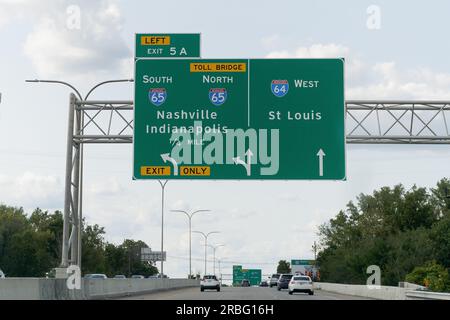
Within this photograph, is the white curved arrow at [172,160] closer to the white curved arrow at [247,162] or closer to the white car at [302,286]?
the white curved arrow at [247,162]

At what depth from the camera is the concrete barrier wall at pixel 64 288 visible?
30.4m

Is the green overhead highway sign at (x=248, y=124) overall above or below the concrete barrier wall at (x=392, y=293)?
above

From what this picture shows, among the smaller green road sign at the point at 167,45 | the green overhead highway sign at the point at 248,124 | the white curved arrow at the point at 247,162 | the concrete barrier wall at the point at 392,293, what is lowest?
the concrete barrier wall at the point at 392,293

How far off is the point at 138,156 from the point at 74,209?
192 inches

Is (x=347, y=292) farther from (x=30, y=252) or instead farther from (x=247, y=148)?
(x=30, y=252)

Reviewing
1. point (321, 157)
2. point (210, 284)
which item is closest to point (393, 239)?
point (210, 284)

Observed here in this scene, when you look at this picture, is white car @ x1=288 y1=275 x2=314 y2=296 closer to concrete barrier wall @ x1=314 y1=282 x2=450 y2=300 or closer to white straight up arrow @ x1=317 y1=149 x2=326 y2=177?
concrete barrier wall @ x1=314 y1=282 x2=450 y2=300

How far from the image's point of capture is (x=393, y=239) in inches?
3875

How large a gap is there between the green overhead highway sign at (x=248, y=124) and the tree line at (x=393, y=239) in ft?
100.0

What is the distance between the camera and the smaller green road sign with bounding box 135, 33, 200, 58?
3455cm

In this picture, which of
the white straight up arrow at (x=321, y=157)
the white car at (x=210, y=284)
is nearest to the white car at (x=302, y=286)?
the white car at (x=210, y=284)

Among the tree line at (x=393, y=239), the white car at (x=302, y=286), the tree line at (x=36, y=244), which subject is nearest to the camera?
the white car at (x=302, y=286)
